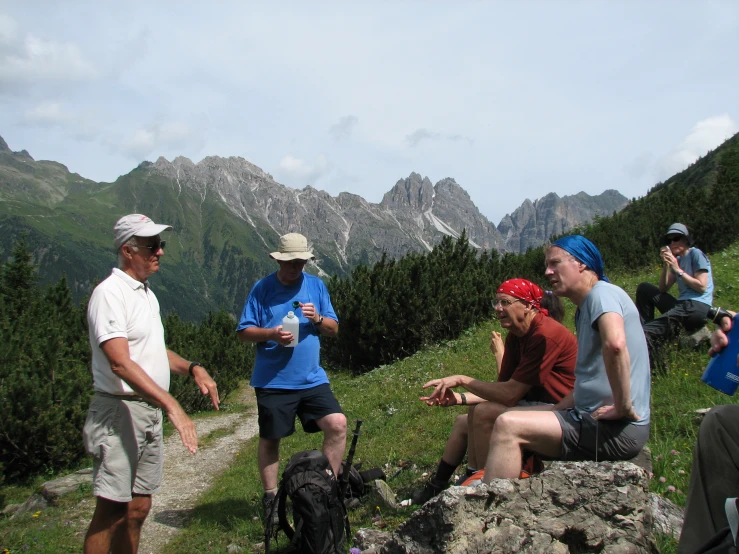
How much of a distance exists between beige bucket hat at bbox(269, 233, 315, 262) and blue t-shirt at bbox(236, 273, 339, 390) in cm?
29

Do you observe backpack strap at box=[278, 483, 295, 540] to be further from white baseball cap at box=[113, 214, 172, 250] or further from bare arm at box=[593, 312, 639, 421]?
bare arm at box=[593, 312, 639, 421]

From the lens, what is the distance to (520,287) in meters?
4.29

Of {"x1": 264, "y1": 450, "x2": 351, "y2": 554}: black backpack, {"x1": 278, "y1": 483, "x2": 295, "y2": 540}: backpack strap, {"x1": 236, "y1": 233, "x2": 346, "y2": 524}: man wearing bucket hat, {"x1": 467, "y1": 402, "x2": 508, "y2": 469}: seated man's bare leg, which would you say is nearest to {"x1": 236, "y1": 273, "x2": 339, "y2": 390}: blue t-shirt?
{"x1": 236, "y1": 233, "x2": 346, "y2": 524}: man wearing bucket hat

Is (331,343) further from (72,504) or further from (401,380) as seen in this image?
(72,504)

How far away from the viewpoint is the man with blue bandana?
3246 mm

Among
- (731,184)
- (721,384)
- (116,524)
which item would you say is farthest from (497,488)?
(731,184)

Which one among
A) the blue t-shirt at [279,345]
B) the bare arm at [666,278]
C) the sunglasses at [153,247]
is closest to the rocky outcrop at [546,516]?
the blue t-shirt at [279,345]

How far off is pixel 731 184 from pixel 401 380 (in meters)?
15.9

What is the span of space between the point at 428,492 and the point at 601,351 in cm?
202

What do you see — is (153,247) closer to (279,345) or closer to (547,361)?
(279,345)

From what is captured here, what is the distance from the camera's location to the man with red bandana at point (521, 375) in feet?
13.7

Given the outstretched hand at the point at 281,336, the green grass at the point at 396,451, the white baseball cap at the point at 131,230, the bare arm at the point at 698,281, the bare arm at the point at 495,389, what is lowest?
the green grass at the point at 396,451

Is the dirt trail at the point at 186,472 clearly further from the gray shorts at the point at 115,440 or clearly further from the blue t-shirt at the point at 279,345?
the gray shorts at the point at 115,440

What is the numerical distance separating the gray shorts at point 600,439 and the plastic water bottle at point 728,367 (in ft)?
1.51
